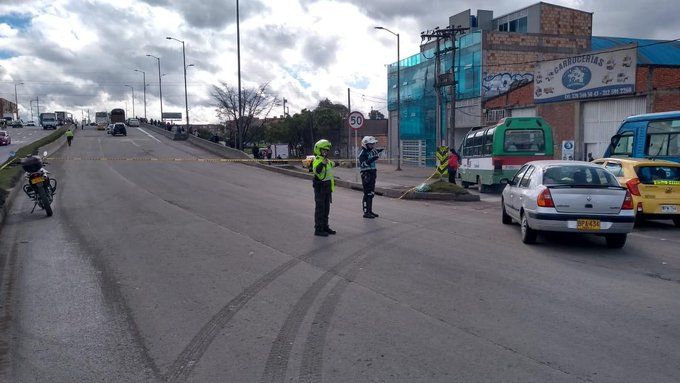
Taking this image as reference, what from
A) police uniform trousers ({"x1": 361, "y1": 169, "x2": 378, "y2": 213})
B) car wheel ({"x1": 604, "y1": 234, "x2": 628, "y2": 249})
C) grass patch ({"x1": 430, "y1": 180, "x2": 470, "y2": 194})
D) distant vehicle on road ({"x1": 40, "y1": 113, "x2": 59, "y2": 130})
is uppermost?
distant vehicle on road ({"x1": 40, "y1": 113, "x2": 59, "y2": 130})

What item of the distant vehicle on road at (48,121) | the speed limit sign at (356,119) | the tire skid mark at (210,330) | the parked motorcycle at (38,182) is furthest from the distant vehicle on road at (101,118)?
the tire skid mark at (210,330)

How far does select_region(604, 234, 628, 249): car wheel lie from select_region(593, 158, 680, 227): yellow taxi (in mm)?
2984

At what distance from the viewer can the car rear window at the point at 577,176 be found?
1030 cm

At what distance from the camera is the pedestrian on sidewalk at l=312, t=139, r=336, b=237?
11.3 metres

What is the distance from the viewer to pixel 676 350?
5199mm

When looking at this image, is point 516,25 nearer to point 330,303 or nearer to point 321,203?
point 321,203

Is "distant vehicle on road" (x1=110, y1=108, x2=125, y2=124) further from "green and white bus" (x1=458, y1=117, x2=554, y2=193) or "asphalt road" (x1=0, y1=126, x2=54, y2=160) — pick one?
"green and white bus" (x1=458, y1=117, x2=554, y2=193)

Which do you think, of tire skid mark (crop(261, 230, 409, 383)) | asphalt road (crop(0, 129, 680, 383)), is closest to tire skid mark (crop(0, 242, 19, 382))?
asphalt road (crop(0, 129, 680, 383))

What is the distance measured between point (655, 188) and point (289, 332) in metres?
9.94

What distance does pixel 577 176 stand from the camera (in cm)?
1048

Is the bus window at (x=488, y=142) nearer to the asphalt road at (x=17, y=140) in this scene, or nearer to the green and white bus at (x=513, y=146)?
the green and white bus at (x=513, y=146)

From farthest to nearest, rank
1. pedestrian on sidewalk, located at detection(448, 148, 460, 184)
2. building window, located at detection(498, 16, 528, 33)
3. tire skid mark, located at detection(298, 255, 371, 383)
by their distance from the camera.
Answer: building window, located at detection(498, 16, 528, 33)
pedestrian on sidewalk, located at detection(448, 148, 460, 184)
tire skid mark, located at detection(298, 255, 371, 383)

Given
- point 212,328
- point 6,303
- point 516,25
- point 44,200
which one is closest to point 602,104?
point 516,25

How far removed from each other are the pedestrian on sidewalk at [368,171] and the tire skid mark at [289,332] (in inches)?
209
